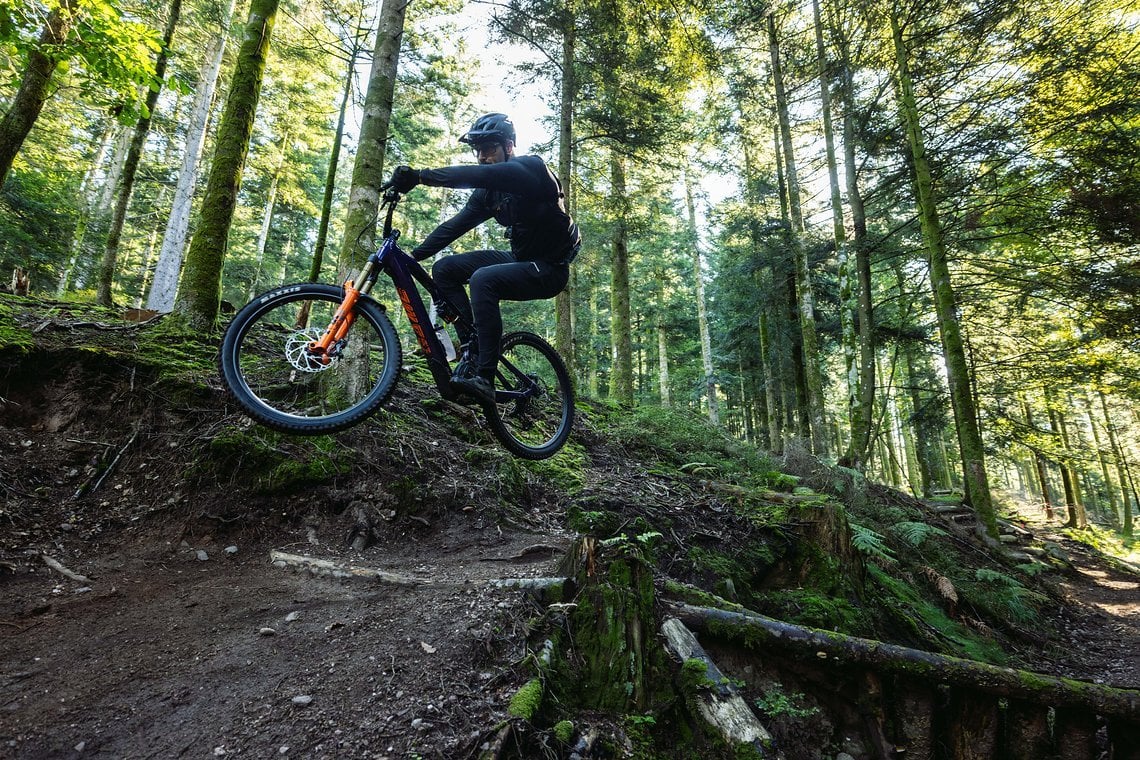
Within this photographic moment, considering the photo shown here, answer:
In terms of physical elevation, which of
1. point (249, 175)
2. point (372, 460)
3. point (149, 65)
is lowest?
point (372, 460)

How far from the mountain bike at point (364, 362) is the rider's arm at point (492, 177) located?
35 centimetres

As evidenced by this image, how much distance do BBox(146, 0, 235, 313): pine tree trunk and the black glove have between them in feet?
33.2

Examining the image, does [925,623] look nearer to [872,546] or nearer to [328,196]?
[872,546]

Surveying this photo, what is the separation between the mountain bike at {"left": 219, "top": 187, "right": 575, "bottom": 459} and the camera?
10.8 feet

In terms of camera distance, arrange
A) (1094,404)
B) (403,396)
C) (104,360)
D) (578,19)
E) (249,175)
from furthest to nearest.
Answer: (1094,404) → (249,175) → (578,19) → (403,396) → (104,360)

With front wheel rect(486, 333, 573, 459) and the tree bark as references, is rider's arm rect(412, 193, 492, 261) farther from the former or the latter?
the tree bark

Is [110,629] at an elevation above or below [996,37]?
below

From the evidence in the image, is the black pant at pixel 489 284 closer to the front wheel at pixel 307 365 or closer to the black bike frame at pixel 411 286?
the black bike frame at pixel 411 286

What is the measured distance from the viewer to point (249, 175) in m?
20.4

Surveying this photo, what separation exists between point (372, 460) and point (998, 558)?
11.1 metres

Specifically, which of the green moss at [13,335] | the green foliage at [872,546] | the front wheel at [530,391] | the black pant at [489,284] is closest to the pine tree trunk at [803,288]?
the green foliage at [872,546]

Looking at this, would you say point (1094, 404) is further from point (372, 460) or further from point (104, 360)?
point (104, 360)

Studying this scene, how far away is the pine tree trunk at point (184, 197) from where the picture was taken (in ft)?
36.1

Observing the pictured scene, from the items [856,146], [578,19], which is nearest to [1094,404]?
[856,146]
